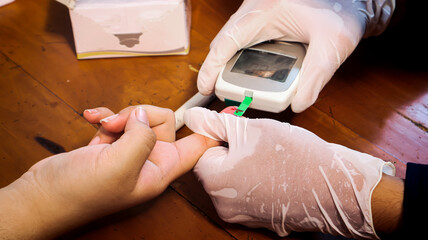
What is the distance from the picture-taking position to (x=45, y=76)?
3.77 ft

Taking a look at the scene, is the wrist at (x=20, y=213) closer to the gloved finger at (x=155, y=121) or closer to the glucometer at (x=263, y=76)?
the gloved finger at (x=155, y=121)

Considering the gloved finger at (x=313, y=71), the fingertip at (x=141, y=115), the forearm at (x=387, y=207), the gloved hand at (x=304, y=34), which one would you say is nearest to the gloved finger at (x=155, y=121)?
the fingertip at (x=141, y=115)

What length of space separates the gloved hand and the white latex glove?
17cm

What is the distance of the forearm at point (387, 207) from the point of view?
2.48ft

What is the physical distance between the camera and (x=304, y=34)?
100 cm

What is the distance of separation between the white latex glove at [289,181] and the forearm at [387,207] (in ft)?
0.10

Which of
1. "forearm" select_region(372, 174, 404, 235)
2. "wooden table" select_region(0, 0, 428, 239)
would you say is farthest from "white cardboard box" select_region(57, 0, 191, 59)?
"forearm" select_region(372, 174, 404, 235)

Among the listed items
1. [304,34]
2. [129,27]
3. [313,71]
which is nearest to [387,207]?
[313,71]

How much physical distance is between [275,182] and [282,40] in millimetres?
452

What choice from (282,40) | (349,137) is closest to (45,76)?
(282,40)

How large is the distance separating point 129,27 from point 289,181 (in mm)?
700

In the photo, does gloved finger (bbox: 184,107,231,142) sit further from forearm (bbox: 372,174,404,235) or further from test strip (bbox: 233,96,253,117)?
forearm (bbox: 372,174,404,235)

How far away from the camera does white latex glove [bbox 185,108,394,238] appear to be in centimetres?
76

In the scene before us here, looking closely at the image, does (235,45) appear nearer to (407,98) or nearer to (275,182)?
(275,182)
